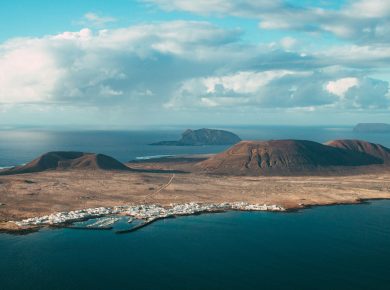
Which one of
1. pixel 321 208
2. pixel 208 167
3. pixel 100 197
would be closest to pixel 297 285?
pixel 321 208

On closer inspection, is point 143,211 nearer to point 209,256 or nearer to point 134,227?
point 134,227

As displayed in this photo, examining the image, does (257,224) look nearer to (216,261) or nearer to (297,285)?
(216,261)

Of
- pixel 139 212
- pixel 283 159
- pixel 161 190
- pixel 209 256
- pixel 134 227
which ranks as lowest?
pixel 209 256

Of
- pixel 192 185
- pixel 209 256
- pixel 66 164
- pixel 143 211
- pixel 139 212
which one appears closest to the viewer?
pixel 209 256

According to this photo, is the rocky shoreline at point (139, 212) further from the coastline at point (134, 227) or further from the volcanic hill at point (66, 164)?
the volcanic hill at point (66, 164)

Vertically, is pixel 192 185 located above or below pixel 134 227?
above

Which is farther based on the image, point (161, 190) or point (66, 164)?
point (66, 164)

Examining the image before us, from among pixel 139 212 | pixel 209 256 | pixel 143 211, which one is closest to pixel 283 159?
pixel 143 211
